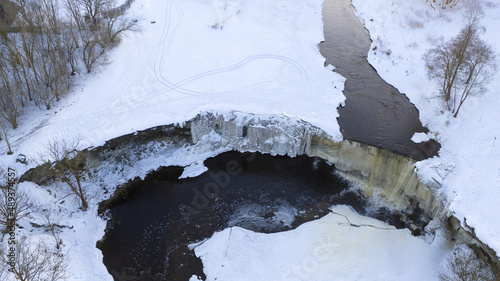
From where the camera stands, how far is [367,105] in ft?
101

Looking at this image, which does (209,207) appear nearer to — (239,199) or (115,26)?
(239,199)

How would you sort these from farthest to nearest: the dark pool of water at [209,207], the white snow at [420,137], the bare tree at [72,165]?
the white snow at [420,137] → the bare tree at [72,165] → the dark pool of water at [209,207]

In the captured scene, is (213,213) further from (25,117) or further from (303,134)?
(25,117)

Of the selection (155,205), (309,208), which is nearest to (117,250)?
(155,205)

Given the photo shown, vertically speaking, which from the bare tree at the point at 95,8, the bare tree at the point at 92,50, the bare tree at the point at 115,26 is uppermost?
the bare tree at the point at 95,8

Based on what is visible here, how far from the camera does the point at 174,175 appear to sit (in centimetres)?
2753

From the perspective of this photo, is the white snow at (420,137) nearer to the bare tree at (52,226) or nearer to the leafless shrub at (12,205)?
the bare tree at (52,226)

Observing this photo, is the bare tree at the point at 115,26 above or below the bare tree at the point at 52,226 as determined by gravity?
above

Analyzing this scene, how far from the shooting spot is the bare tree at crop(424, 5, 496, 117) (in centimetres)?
2764

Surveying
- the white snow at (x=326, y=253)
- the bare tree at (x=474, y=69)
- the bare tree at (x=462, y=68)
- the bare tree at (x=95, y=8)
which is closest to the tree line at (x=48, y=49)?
the bare tree at (x=95, y=8)

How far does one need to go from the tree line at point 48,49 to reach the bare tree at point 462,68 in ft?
92.3

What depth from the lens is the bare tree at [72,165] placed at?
75.9 ft

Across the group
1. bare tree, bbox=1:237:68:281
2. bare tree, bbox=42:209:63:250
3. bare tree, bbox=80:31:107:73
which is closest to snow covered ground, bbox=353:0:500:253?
bare tree, bbox=1:237:68:281

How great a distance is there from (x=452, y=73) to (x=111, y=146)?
1036 inches
